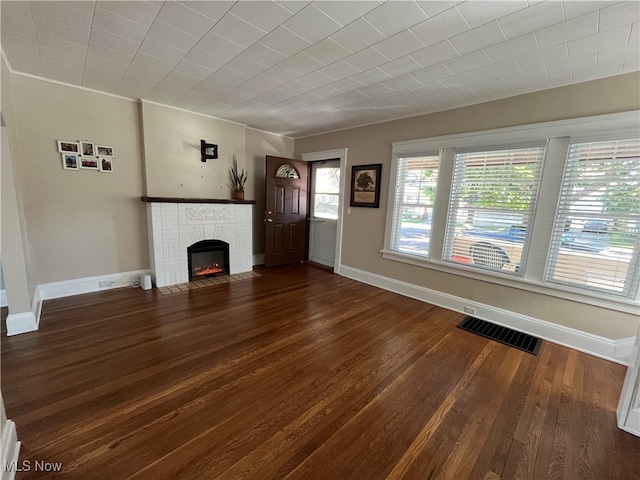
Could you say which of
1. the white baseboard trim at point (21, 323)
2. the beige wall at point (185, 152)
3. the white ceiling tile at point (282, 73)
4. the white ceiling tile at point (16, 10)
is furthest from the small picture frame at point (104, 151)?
the white ceiling tile at point (282, 73)

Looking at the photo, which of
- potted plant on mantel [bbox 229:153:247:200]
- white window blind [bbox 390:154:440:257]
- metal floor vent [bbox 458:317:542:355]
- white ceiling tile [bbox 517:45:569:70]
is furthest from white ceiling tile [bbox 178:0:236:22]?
metal floor vent [bbox 458:317:542:355]

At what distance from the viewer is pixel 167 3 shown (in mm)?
1684

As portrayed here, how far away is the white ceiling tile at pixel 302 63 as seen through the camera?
2252mm

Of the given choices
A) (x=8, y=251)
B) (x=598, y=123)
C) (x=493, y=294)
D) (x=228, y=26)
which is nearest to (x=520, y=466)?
(x=493, y=294)

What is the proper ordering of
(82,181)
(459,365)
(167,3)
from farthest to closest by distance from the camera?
(82,181) → (459,365) → (167,3)

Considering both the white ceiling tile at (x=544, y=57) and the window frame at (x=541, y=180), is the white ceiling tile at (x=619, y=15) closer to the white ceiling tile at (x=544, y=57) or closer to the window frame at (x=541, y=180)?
the white ceiling tile at (x=544, y=57)

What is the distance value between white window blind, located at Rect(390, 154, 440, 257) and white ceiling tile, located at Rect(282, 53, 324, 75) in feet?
6.32

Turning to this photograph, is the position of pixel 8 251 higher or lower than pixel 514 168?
lower

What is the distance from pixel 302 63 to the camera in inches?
92.5

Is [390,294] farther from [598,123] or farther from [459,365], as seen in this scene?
[598,123]

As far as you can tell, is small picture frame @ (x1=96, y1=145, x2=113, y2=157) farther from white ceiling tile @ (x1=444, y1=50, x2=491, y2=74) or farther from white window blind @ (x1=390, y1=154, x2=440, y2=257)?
white ceiling tile @ (x1=444, y1=50, x2=491, y2=74)

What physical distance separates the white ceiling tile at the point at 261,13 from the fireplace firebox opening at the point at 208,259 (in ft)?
10.4

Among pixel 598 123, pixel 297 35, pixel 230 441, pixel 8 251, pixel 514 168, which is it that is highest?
pixel 297 35

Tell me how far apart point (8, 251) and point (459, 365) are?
13.3 ft
